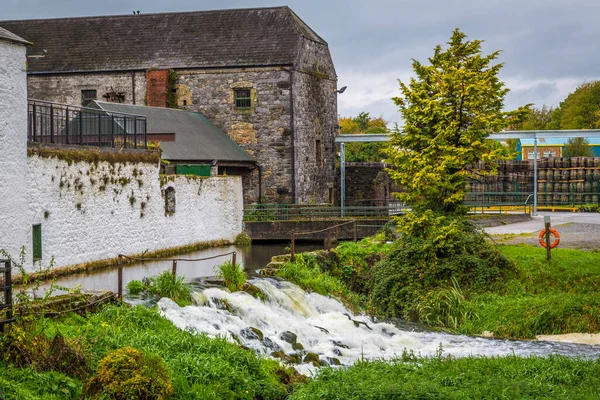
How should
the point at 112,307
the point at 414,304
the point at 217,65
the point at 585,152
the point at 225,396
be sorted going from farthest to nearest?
1. the point at 585,152
2. the point at 217,65
3. the point at 414,304
4. the point at 112,307
5. the point at 225,396

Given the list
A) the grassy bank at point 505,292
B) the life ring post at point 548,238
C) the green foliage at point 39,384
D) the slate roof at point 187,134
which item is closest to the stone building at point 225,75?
the slate roof at point 187,134

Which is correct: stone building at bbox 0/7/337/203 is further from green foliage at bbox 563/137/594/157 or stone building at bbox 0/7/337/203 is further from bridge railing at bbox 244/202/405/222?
green foliage at bbox 563/137/594/157

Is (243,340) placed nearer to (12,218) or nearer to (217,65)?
(12,218)

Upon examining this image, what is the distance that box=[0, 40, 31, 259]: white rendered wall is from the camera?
863 inches

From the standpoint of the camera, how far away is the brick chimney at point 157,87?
4306 centimetres

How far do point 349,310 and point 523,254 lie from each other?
5062mm

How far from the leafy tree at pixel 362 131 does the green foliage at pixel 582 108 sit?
55.1 feet

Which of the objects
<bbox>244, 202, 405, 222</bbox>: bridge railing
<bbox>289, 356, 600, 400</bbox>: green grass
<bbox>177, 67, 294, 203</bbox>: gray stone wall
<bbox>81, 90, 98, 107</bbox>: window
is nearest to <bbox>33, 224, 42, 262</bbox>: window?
<bbox>289, 356, 600, 400</bbox>: green grass

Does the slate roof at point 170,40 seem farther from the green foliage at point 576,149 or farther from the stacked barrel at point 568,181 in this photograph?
the green foliage at point 576,149

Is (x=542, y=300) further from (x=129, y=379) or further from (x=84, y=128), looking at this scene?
(x=84, y=128)

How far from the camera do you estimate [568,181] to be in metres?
50.9

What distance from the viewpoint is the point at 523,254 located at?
924 inches

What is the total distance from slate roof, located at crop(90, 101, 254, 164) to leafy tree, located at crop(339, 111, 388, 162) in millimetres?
21833

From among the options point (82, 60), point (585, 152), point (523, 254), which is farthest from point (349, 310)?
point (585, 152)
